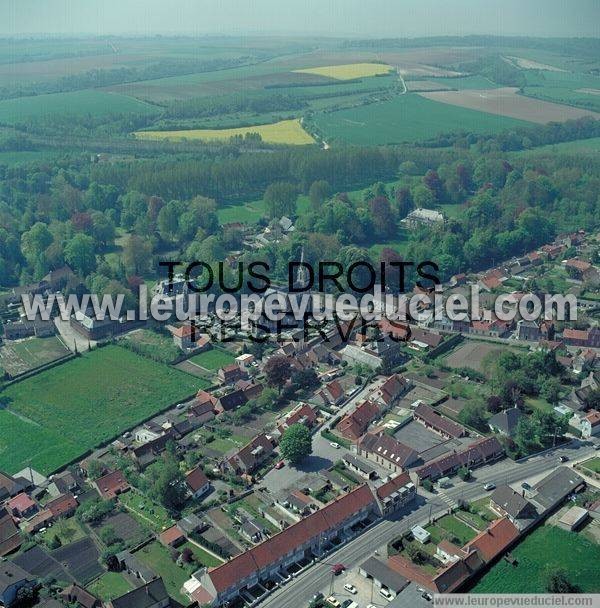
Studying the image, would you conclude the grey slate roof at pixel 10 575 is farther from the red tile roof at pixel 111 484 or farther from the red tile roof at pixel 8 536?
the red tile roof at pixel 111 484

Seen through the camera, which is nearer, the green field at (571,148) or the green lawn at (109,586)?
the green lawn at (109,586)

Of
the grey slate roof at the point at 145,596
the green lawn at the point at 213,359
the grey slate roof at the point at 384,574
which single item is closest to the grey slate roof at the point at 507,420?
the grey slate roof at the point at 384,574

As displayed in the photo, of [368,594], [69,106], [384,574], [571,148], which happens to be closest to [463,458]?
[384,574]

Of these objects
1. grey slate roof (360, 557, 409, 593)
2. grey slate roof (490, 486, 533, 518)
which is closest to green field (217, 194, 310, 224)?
grey slate roof (490, 486, 533, 518)

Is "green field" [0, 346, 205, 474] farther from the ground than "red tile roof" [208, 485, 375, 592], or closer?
closer

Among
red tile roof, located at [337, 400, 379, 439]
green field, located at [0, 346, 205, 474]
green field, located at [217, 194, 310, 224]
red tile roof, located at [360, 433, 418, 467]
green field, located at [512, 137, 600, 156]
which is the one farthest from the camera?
green field, located at [512, 137, 600, 156]

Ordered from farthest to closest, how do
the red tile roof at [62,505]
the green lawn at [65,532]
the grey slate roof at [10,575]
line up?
the red tile roof at [62,505] < the green lawn at [65,532] < the grey slate roof at [10,575]

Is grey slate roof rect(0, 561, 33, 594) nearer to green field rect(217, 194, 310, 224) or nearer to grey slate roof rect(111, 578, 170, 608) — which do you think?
Answer: grey slate roof rect(111, 578, 170, 608)

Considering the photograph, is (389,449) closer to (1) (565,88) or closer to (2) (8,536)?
(2) (8,536)
